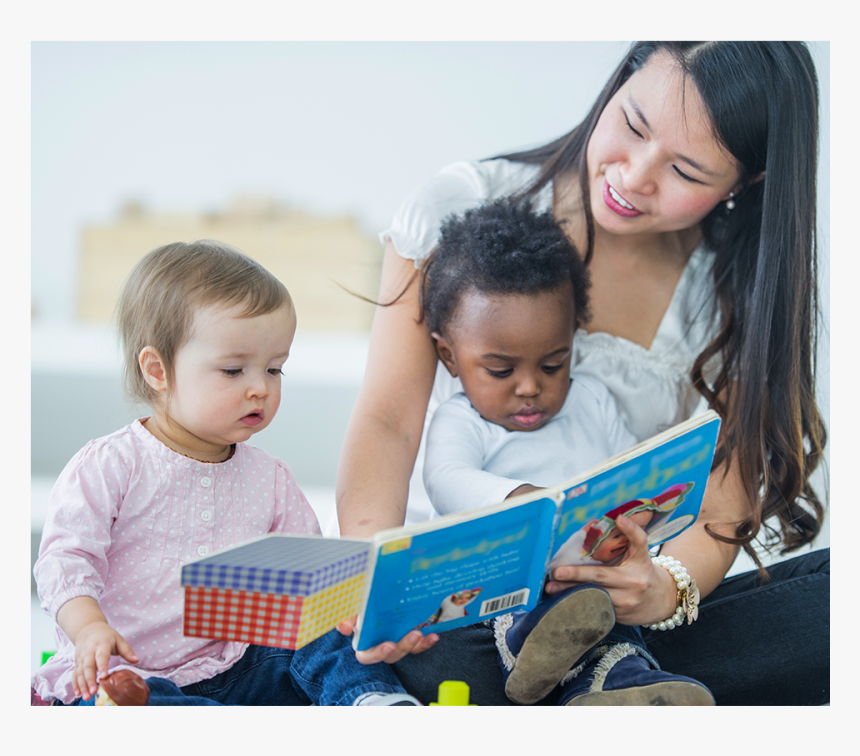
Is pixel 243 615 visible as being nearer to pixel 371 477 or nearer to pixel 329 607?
pixel 329 607

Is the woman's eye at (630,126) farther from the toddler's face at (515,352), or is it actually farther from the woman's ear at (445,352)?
the woman's ear at (445,352)

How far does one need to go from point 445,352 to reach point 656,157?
0.48 metres

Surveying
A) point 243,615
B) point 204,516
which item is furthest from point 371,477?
point 243,615

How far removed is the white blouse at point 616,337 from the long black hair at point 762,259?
0.09 ft

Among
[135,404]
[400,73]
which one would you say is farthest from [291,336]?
[400,73]

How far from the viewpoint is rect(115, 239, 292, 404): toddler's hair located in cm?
110

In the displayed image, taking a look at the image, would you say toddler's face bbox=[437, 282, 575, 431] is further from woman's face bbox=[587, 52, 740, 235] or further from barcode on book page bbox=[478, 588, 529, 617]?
barcode on book page bbox=[478, 588, 529, 617]

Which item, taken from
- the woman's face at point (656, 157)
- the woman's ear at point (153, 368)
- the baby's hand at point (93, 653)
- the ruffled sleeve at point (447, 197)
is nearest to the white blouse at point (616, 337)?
the ruffled sleeve at point (447, 197)

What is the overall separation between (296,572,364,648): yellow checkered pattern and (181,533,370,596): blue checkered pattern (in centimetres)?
1

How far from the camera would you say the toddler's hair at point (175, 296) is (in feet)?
3.62

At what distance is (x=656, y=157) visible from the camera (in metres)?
1.32
